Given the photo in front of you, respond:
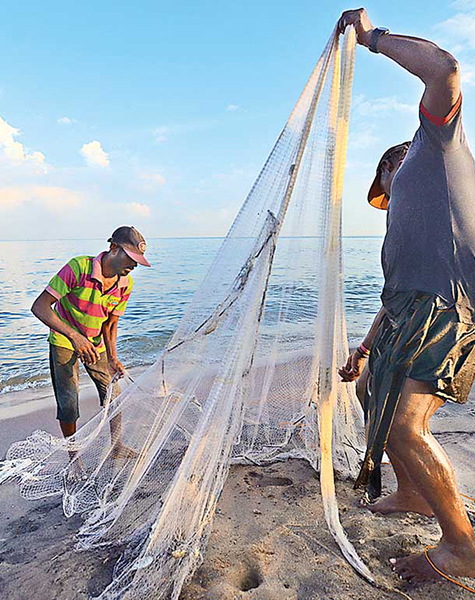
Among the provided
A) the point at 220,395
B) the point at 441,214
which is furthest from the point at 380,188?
the point at 220,395

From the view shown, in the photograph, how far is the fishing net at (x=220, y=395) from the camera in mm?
2092

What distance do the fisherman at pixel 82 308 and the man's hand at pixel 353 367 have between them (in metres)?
1.54

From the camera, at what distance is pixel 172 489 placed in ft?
6.75

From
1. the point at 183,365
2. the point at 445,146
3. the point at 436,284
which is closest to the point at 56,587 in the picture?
the point at 183,365

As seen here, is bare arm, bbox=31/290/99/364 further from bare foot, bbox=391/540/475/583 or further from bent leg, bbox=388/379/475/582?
bare foot, bbox=391/540/475/583

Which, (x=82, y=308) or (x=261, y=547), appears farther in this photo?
(x=82, y=308)

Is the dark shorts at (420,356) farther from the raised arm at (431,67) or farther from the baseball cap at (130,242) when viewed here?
the baseball cap at (130,242)

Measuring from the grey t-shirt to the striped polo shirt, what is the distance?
215 cm

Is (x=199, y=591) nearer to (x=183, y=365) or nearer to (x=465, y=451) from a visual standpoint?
(x=183, y=365)

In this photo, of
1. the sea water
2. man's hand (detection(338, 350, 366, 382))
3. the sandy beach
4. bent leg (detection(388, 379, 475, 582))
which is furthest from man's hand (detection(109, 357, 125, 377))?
bent leg (detection(388, 379, 475, 582))

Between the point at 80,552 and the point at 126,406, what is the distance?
0.81 metres

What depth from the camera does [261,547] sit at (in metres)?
2.24

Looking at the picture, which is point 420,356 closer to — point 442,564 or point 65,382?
point 442,564

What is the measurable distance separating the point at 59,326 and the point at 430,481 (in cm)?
236
